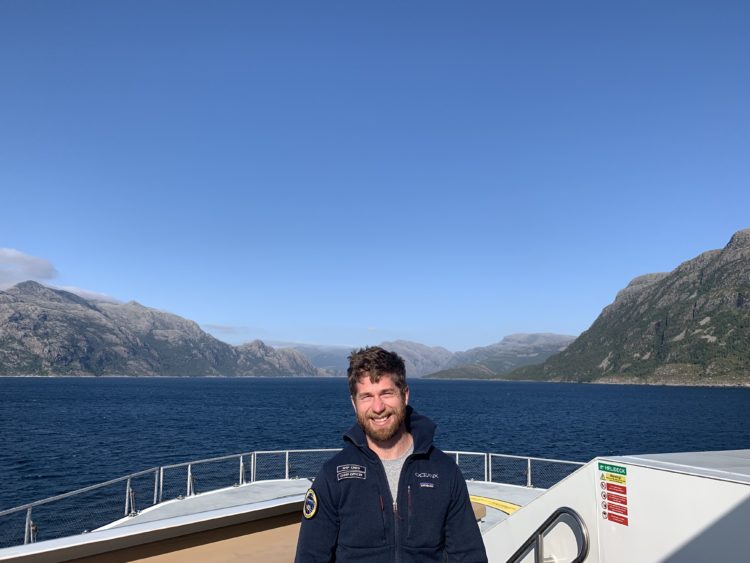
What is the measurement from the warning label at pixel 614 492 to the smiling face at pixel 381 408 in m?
4.20

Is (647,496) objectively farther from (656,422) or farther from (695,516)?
(656,422)

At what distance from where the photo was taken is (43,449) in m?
55.6

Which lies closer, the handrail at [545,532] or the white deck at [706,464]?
the white deck at [706,464]

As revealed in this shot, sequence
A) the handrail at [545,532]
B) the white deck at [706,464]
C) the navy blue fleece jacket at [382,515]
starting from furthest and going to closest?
the handrail at [545,532]
the white deck at [706,464]
the navy blue fleece jacket at [382,515]

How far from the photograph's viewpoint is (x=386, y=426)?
10.8 feet

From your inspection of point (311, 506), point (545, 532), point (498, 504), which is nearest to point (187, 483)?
point (498, 504)

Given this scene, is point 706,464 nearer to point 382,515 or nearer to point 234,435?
point 382,515

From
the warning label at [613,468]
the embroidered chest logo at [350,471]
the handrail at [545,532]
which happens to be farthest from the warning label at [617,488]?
the embroidered chest logo at [350,471]

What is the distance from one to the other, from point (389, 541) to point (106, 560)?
3623mm

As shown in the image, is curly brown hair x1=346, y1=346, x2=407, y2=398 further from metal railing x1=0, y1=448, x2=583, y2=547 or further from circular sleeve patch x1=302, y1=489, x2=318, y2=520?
metal railing x1=0, y1=448, x2=583, y2=547

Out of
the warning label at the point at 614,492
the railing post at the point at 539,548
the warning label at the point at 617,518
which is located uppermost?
the warning label at the point at 614,492

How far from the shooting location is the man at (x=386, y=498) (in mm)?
3117

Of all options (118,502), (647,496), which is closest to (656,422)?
(118,502)

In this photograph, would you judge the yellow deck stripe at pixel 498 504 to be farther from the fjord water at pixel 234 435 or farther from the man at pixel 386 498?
the fjord water at pixel 234 435
